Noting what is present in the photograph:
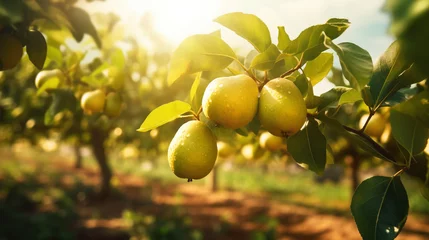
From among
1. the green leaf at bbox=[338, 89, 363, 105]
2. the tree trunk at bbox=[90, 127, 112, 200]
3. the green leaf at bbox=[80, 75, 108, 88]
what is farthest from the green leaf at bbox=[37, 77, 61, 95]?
the tree trunk at bbox=[90, 127, 112, 200]

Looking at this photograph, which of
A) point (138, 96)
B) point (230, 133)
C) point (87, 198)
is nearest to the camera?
point (230, 133)

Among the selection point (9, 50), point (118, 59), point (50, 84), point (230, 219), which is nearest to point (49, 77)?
point (50, 84)

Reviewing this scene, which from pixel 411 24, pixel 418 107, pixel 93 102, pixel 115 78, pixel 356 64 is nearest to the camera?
pixel 411 24

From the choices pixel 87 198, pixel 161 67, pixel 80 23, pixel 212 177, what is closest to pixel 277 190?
pixel 212 177

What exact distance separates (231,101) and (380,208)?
1.42ft

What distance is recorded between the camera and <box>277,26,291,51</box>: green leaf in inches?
31.5

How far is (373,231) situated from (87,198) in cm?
932

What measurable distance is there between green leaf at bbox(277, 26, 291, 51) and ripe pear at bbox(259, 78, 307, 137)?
0.37 ft

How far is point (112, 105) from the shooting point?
1.45 m

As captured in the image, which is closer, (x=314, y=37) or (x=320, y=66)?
(x=314, y=37)

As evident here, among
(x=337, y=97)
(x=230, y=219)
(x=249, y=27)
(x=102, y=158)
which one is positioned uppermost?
(x=249, y=27)

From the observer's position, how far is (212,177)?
11.5 meters

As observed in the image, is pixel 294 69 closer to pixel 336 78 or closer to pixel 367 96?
pixel 367 96

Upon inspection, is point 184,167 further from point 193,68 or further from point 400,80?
point 400,80
